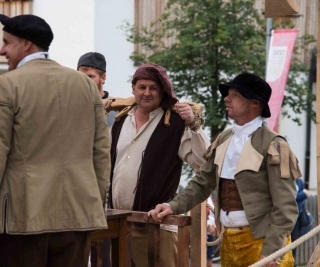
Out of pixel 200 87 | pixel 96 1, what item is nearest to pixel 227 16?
pixel 200 87

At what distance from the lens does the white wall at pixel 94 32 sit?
57.9 ft

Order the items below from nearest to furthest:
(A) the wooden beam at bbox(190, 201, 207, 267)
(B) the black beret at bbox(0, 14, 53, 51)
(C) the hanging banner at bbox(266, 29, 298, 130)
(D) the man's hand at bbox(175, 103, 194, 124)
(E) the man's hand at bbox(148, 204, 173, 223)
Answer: (B) the black beret at bbox(0, 14, 53, 51) → (E) the man's hand at bbox(148, 204, 173, 223) → (D) the man's hand at bbox(175, 103, 194, 124) → (A) the wooden beam at bbox(190, 201, 207, 267) → (C) the hanging banner at bbox(266, 29, 298, 130)

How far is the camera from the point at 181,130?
21.3ft

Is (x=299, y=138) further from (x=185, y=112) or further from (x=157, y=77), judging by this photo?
(x=185, y=112)

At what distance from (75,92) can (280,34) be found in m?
9.58

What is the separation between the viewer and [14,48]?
16.7 feet

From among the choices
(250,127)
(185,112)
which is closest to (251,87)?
(250,127)

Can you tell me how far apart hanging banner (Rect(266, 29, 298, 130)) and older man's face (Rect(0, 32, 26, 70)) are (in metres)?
8.49

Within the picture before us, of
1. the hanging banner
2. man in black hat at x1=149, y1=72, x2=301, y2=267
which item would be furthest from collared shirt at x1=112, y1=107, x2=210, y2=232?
the hanging banner

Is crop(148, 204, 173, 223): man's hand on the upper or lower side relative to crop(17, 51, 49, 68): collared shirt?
lower

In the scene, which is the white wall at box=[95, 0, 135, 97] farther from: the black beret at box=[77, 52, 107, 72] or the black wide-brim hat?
the black wide-brim hat

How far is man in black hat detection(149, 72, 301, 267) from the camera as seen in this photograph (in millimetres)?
5727

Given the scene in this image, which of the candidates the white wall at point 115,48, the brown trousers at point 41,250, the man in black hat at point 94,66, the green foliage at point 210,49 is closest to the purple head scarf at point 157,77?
the man in black hat at point 94,66

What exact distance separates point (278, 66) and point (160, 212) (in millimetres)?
7924
